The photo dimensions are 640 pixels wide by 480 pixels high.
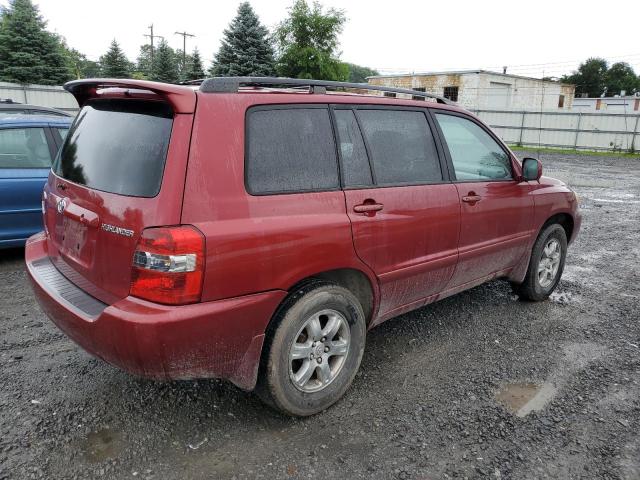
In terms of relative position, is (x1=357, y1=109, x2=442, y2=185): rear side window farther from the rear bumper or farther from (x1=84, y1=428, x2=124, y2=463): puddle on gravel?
(x1=84, y1=428, x2=124, y2=463): puddle on gravel

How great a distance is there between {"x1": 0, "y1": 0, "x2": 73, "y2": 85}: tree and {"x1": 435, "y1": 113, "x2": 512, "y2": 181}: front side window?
34666 mm

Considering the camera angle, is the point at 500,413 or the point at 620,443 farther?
the point at 500,413

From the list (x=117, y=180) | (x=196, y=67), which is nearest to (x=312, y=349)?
(x=117, y=180)

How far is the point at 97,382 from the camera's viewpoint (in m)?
3.25

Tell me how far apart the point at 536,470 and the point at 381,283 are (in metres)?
1.29

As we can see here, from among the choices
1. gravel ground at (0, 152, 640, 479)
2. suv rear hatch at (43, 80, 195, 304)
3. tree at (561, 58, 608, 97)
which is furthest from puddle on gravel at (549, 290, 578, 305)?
tree at (561, 58, 608, 97)

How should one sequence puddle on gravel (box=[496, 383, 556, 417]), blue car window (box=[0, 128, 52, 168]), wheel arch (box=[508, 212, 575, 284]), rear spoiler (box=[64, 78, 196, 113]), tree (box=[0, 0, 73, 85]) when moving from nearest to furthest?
rear spoiler (box=[64, 78, 196, 113]) < puddle on gravel (box=[496, 383, 556, 417]) < wheel arch (box=[508, 212, 575, 284]) < blue car window (box=[0, 128, 52, 168]) < tree (box=[0, 0, 73, 85])

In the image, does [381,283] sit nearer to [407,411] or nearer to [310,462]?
[407,411]

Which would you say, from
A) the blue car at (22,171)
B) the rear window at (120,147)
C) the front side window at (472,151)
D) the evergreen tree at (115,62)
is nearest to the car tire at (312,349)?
the rear window at (120,147)

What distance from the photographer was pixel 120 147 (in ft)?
8.60

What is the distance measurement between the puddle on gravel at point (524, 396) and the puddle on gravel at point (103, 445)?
7.36 feet

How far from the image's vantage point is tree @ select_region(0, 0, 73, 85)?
3181 centimetres

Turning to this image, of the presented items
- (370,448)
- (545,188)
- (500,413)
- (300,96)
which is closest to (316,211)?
(300,96)

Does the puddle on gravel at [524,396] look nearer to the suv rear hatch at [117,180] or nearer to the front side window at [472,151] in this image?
the front side window at [472,151]
